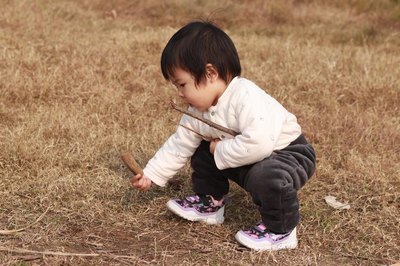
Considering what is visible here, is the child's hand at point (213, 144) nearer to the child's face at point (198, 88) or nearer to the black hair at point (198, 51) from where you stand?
the child's face at point (198, 88)

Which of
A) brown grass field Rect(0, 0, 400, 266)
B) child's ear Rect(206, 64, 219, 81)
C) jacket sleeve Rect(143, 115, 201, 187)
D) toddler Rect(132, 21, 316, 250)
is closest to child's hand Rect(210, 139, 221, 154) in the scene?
toddler Rect(132, 21, 316, 250)

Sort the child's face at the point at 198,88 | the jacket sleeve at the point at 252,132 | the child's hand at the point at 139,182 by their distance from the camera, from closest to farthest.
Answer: the jacket sleeve at the point at 252,132 → the child's face at the point at 198,88 → the child's hand at the point at 139,182

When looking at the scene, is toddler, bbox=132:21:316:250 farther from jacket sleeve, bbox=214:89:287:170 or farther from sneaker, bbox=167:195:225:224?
sneaker, bbox=167:195:225:224

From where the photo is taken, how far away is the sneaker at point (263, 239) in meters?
2.61

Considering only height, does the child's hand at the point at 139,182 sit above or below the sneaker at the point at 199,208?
above

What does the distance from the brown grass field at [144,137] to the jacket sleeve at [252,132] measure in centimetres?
41

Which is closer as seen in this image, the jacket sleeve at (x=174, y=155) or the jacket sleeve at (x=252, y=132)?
the jacket sleeve at (x=252, y=132)

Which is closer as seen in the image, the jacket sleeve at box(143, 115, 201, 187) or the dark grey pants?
the dark grey pants

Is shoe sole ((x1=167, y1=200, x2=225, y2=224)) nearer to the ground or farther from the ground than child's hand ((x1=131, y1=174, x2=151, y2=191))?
nearer to the ground

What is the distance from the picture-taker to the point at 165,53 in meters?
2.60

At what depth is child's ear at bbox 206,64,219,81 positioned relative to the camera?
2576 millimetres

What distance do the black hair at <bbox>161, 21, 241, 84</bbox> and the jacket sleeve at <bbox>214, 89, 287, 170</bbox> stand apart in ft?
0.58

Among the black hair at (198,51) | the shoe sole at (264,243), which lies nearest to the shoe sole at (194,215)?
the shoe sole at (264,243)

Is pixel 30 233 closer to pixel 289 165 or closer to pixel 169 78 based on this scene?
pixel 169 78
